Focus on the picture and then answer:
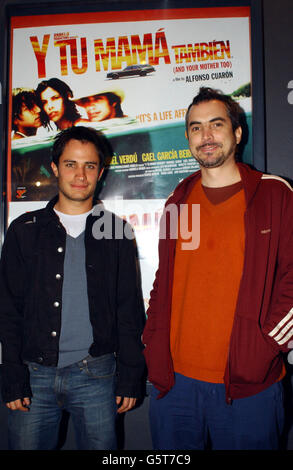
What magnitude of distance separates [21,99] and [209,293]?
1.76m

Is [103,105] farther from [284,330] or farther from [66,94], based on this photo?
[284,330]

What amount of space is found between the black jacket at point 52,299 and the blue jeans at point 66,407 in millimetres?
61

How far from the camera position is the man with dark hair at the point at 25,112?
7.36ft

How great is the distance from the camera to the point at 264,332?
1.43 m

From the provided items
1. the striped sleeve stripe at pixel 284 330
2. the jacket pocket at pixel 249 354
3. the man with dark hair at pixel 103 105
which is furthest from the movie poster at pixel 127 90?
the striped sleeve stripe at pixel 284 330

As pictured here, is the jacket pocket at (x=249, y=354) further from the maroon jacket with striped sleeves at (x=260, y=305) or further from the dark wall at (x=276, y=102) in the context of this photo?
the dark wall at (x=276, y=102)

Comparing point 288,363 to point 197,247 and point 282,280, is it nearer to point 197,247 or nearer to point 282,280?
point 282,280

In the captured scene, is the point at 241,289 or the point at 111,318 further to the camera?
the point at 111,318

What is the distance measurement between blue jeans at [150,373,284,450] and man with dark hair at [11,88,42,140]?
1773 mm

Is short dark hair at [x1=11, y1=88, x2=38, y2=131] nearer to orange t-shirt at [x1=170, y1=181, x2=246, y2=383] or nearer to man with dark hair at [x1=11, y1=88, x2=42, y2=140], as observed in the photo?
man with dark hair at [x1=11, y1=88, x2=42, y2=140]

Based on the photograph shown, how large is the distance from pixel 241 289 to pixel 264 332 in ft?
0.65

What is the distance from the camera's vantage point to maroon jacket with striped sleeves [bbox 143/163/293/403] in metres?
1.43

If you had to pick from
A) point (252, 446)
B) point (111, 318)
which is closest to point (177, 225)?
point (111, 318)
